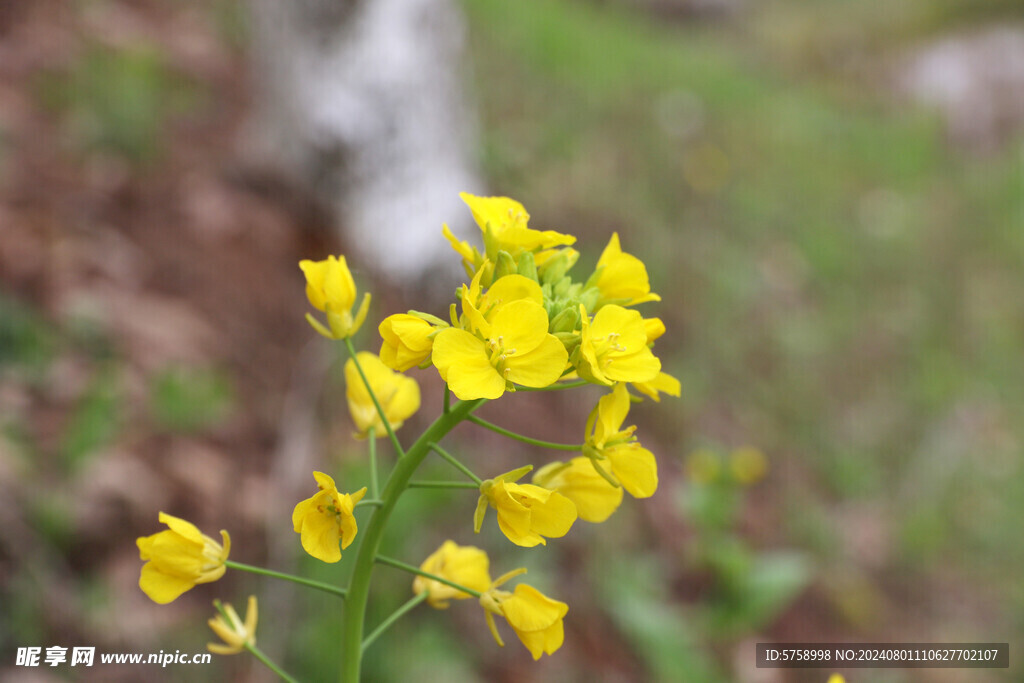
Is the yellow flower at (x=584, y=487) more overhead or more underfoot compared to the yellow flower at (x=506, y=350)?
more underfoot

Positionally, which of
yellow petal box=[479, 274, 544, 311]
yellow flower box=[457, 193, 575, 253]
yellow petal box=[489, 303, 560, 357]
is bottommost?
yellow petal box=[489, 303, 560, 357]

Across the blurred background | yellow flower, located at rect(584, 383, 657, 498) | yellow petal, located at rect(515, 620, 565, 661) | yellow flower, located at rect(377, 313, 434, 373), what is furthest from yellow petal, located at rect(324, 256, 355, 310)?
the blurred background

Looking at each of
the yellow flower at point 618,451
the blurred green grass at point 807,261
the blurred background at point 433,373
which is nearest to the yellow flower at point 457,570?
the yellow flower at point 618,451

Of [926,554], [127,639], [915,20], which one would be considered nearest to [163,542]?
[127,639]

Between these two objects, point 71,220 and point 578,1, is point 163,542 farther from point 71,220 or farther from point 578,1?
point 578,1

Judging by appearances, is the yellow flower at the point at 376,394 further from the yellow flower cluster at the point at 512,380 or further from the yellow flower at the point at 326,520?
the yellow flower at the point at 326,520

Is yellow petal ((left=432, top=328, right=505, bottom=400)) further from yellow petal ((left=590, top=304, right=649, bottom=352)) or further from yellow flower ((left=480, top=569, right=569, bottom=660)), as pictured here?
yellow flower ((left=480, top=569, right=569, bottom=660))
